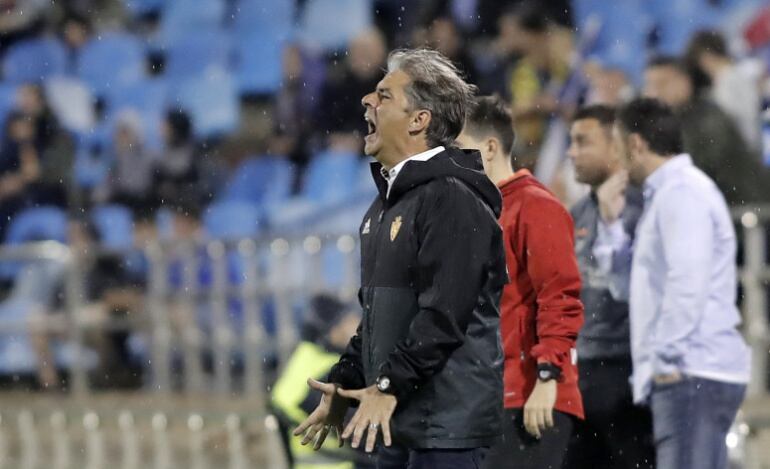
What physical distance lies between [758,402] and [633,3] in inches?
156

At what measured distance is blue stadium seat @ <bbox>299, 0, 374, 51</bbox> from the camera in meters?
14.1

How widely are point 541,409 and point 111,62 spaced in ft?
36.7

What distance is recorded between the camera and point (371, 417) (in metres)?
4.39

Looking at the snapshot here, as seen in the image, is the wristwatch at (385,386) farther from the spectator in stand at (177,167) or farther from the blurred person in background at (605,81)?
the spectator in stand at (177,167)

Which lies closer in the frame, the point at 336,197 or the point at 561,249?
the point at 561,249

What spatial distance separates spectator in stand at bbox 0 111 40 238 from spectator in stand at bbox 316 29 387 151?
3.05 metres

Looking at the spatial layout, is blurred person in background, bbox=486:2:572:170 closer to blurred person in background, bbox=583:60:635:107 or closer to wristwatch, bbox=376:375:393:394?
blurred person in background, bbox=583:60:635:107

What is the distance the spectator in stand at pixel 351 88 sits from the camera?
13477 millimetres

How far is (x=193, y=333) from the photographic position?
38.1ft

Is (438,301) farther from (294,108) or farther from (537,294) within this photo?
(294,108)

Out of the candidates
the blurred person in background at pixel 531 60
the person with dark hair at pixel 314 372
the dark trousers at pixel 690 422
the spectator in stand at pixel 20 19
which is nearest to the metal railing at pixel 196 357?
the person with dark hair at pixel 314 372

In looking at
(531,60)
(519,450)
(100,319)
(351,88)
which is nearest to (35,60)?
(351,88)

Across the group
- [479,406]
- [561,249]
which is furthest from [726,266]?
[479,406]

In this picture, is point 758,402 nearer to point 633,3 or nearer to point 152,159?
point 633,3
